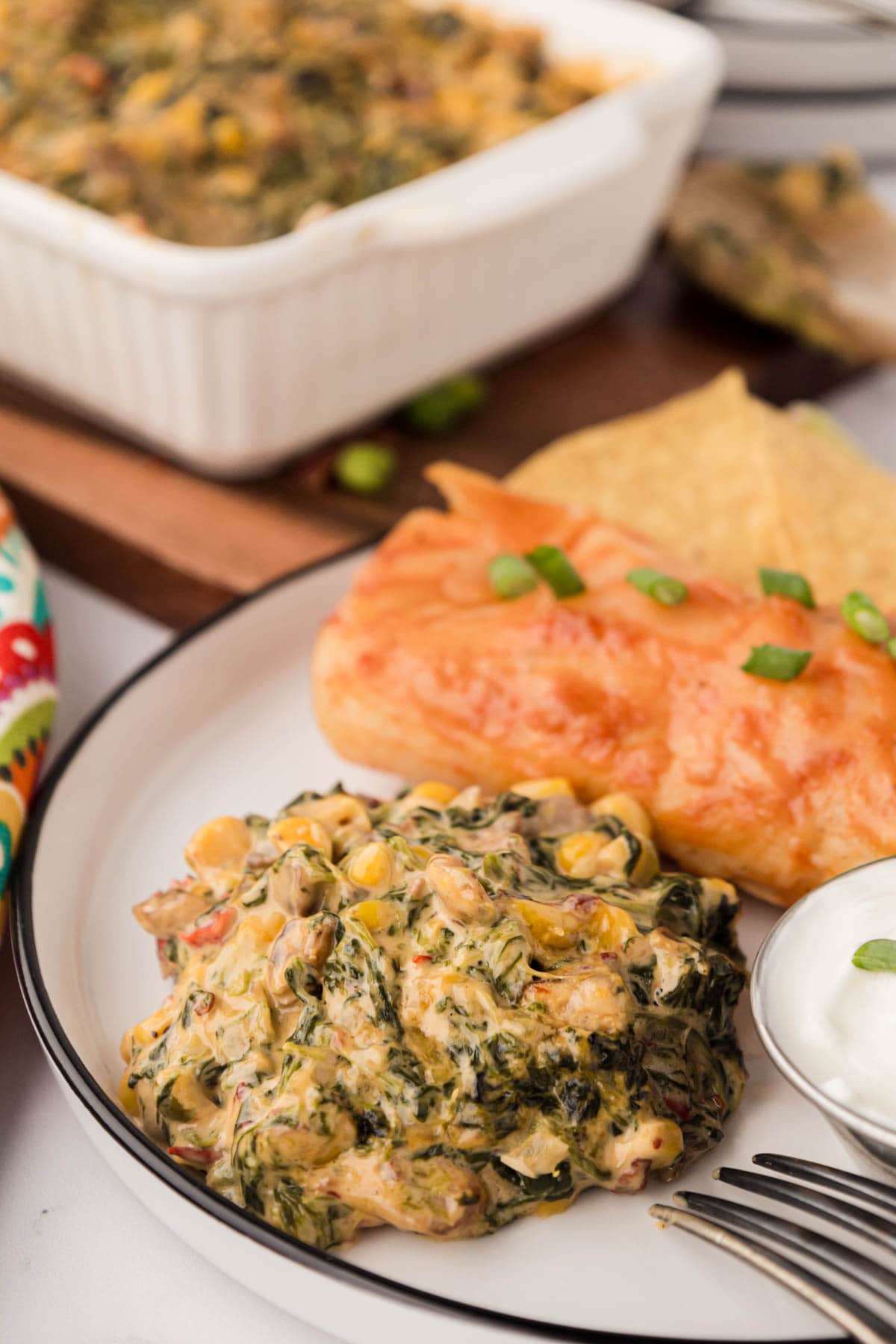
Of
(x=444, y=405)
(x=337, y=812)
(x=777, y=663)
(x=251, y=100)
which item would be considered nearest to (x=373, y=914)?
(x=337, y=812)

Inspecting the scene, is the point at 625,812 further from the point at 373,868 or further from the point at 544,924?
the point at 373,868

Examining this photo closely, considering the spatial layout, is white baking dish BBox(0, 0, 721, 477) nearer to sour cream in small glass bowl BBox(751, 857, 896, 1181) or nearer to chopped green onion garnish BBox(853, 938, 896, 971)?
sour cream in small glass bowl BBox(751, 857, 896, 1181)

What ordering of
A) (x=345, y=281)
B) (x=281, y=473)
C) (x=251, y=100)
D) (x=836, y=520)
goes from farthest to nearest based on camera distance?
(x=281, y=473) → (x=251, y=100) → (x=345, y=281) → (x=836, y=520)

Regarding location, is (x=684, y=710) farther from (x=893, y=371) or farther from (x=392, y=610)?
(x=893, y=371)

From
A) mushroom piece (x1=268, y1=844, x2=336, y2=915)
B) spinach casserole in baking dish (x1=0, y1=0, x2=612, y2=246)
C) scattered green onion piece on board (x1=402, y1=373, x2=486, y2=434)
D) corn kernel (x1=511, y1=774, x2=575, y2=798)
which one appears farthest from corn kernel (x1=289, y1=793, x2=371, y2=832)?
scattered green onion piece on board (x1=402, y1=373, x2=486, y2=434)

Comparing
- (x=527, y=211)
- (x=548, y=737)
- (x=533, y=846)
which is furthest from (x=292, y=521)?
(x=533, y=846)
